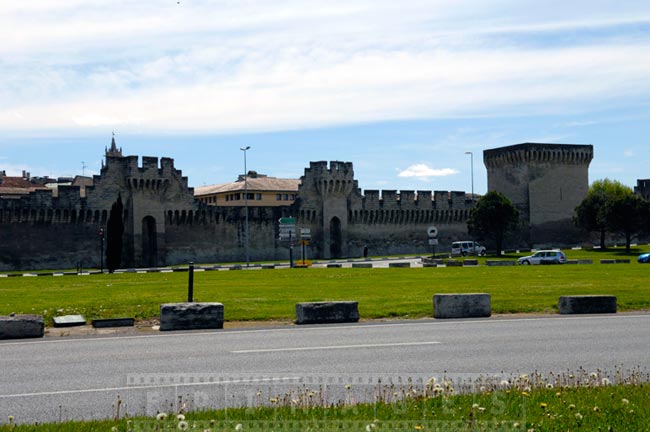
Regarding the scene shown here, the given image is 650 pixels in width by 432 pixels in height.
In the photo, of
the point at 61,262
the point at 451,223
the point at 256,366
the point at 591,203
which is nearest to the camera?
the point at 256,366

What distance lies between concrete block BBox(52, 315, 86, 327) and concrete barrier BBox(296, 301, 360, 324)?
4770mm

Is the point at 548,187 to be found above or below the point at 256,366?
above

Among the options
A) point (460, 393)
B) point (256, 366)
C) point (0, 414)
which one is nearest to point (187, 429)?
point (0, 414)

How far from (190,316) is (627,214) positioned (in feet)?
210

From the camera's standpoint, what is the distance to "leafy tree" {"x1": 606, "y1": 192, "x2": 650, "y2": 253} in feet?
242

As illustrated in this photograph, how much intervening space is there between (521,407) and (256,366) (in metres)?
4.40

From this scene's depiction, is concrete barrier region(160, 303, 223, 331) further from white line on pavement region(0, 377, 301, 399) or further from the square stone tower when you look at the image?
the square stone tower

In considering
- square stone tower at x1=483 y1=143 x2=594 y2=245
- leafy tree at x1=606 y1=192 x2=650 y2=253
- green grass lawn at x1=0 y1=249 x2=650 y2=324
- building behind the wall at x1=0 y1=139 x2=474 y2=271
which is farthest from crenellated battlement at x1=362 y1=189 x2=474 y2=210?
green grass lawn at x1=0 y1=249 x2=650 y2=324

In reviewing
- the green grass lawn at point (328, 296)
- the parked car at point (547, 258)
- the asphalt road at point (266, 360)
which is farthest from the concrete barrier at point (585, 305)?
the parked car at point (547, 258)

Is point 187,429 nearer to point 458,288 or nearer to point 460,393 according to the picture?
point 460,393

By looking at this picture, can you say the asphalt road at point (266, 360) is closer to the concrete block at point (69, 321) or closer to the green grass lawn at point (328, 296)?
the concrete block at point (69, 321)

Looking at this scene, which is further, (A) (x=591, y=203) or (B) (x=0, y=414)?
(A) (x=591, y=203)

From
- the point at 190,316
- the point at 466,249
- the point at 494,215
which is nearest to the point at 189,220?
the point at 466,249

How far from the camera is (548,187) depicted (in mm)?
88688
